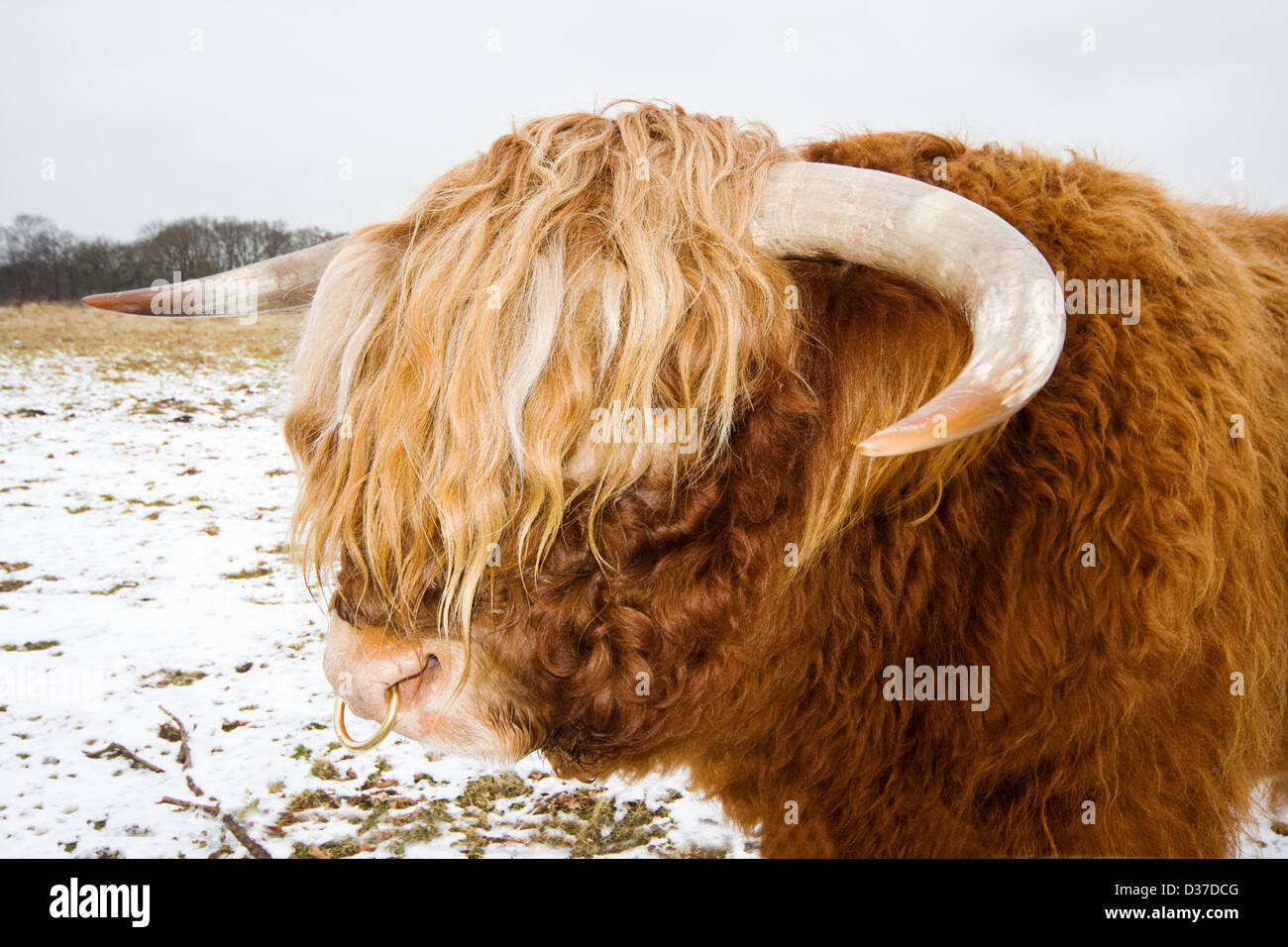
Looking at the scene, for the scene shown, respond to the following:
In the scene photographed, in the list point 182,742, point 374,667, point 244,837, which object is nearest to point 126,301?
point 374,667

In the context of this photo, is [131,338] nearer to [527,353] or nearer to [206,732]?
[206,732]

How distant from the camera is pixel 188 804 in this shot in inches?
124

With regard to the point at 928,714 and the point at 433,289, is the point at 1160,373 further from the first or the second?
the point at 433,289

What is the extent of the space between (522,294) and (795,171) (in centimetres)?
64

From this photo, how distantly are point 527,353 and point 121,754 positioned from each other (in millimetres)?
3125

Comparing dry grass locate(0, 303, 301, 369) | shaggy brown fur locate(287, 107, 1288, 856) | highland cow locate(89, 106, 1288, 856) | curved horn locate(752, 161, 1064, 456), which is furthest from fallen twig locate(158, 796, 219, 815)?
dry grass locate(0, 303, 301, 369)

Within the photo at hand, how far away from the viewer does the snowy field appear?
3.04 metres

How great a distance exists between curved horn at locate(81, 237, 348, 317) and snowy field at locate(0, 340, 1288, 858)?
30 centimetres

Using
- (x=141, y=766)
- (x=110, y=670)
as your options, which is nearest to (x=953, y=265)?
(x=141, y=766)

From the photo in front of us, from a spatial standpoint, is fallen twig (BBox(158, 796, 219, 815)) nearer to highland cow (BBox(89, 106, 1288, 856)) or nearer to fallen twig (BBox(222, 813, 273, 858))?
fallen twig (BBox(222, 813, 273, 858))

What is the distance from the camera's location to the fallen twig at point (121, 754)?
3.41 meters

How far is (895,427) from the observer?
1.15 m

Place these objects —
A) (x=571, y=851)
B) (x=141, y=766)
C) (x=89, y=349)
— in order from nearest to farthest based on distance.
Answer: (x=571, y=851), (x=141, y=766), (x=89, y=349)

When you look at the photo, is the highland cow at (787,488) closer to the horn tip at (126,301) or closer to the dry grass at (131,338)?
the horn tip at (126,301)
